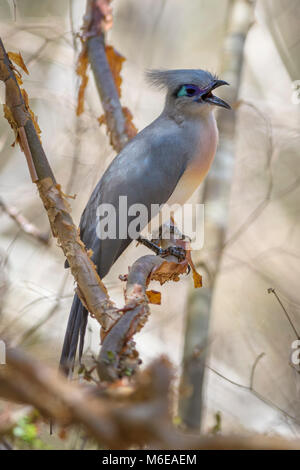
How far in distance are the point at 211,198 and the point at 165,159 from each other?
97 centimetres

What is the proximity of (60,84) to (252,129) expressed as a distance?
1.90 m

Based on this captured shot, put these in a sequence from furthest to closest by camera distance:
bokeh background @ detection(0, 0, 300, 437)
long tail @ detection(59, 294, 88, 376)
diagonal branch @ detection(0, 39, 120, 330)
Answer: bokeh background @ detection(0, 0, 300, 437)
long tail @ detection(59, 294, 88, 376)
diagonal branch @ detection(0, 39, 120, 330)

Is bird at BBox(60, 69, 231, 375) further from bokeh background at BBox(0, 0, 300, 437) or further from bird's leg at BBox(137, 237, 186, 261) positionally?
bokeh background at BBox(0, 0, 300, 437)

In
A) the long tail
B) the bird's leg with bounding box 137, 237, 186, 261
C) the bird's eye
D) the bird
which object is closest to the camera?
the long tail

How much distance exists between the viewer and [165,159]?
296 cm

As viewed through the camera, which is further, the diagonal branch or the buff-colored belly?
the buff-colored belly

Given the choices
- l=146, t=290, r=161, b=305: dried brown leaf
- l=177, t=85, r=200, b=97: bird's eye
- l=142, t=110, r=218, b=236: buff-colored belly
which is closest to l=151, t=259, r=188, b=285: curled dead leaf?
l=146, t=290, r=161, b=305: dried brown leaf

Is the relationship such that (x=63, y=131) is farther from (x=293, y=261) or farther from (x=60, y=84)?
(x=293, y=261)

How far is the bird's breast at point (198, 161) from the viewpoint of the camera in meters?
3.05

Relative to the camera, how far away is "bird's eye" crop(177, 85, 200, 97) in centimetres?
312

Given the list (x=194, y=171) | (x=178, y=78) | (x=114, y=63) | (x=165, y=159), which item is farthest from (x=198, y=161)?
(x=114, y=63)

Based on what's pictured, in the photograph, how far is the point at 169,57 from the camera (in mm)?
6746

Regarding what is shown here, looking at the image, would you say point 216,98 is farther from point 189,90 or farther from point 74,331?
point 74,331

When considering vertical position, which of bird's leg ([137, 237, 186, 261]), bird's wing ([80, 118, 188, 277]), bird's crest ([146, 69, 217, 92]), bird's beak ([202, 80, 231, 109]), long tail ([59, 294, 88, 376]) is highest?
bird's crest ([146, 69, 217, 92])
